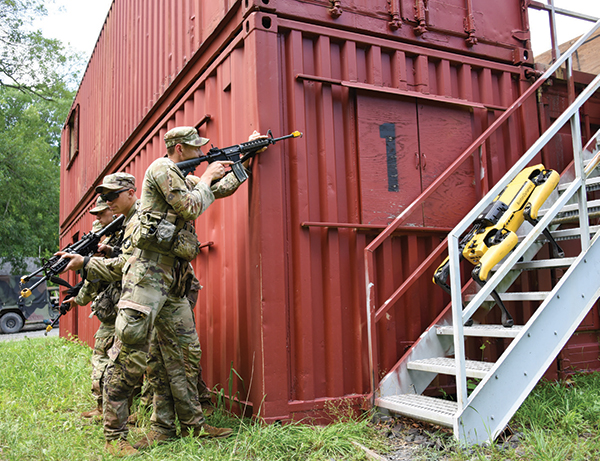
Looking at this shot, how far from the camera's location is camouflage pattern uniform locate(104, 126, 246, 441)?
3.25 metres

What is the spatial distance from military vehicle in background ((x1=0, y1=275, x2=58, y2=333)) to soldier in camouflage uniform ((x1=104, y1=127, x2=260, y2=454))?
49.6 feet

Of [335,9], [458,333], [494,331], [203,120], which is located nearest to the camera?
[458,333]

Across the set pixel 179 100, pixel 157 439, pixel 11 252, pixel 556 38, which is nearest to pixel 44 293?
pixel 11 252

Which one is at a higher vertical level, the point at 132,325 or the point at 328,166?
the point at 328,166

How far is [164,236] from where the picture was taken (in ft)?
10.7

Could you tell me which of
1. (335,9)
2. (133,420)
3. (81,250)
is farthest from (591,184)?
(81,250)

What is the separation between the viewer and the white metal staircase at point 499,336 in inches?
116

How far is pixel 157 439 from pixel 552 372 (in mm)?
3640

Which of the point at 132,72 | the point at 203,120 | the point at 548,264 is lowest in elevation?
the point at 548,264

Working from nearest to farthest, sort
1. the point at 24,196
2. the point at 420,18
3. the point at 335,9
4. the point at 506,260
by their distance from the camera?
the point at 506,260
the point at 335,9
the point at 420,18
the point at 24,196

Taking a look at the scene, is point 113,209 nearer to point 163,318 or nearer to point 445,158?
point 163,318

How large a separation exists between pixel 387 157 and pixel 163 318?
7.41 feet

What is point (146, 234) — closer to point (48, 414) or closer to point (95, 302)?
point (95, 302)

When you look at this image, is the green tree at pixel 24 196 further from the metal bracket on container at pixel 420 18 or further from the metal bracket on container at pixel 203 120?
the metal bracket on container at pixel 420 18
